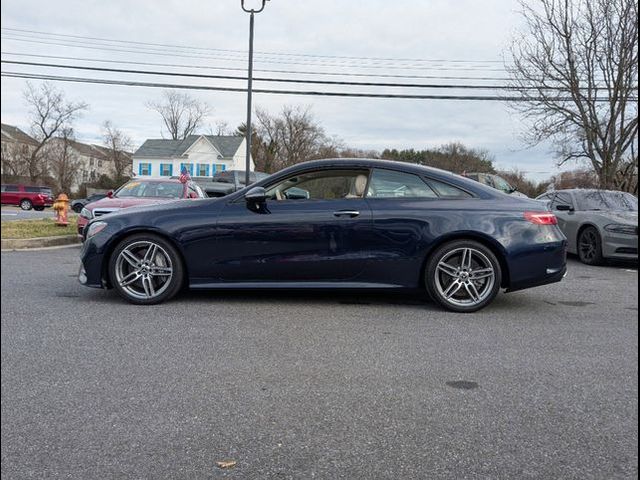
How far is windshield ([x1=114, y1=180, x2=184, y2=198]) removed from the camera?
1016cm

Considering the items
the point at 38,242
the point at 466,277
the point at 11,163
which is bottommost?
the point at 38,242

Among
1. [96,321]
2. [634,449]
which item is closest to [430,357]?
[634,449]

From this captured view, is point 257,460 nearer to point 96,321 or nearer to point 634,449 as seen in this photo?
point 634,449

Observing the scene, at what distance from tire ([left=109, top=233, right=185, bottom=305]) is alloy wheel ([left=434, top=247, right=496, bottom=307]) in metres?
2.43

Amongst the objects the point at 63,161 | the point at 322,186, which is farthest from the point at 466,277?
the point at 63,161

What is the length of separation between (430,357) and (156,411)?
5.94 feet

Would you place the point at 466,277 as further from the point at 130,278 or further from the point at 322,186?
the point at 130,278

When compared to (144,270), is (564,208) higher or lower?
higher

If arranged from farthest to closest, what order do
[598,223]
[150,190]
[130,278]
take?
[150,190], [598,223], [130,278]

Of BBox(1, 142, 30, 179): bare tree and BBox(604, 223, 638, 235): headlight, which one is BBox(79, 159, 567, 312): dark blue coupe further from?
BBox(604, 223, 638, 235): headlight

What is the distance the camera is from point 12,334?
3.32 metres

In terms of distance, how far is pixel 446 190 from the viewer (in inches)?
199

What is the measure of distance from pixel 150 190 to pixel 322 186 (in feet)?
20.4

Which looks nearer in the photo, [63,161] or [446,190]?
[446,190]
